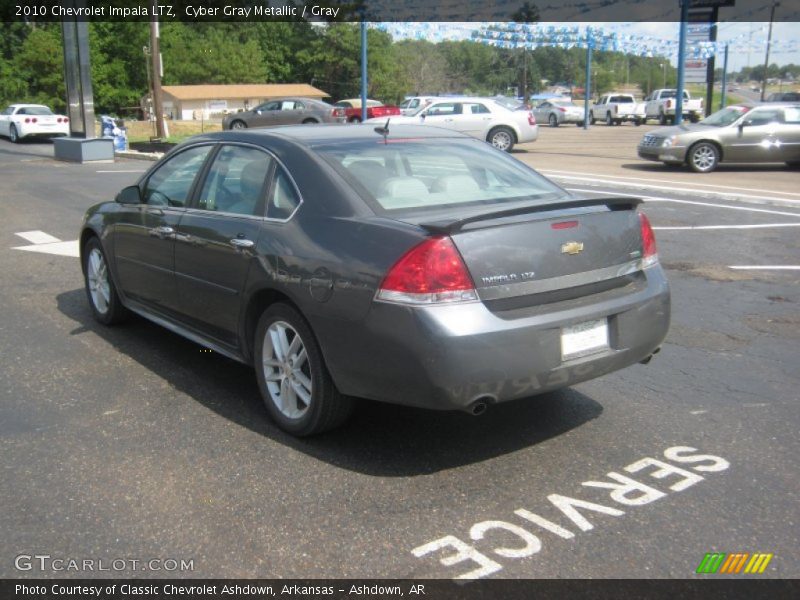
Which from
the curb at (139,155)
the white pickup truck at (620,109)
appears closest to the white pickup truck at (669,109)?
the white pickup truck at (620,109)

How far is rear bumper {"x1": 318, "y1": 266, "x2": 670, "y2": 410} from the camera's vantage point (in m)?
3.53

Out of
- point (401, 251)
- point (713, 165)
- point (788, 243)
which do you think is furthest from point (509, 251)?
point (713, 165)

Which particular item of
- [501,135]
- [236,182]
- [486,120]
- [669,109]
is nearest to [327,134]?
[236,182]

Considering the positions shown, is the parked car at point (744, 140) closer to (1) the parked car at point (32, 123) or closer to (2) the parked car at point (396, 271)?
(2) the parked car at point (396, 271)

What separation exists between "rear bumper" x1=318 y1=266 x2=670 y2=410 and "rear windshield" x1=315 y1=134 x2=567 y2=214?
0.69 meters

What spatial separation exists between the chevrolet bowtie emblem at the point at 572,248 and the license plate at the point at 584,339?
1.12 ft

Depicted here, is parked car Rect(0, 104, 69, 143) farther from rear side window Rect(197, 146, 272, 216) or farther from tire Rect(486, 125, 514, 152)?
rear side window Rect(197, 146, 272, 216)

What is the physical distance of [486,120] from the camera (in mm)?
24438

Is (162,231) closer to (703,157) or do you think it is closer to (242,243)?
(242,243)

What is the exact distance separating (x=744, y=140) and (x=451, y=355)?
1689 centimetres

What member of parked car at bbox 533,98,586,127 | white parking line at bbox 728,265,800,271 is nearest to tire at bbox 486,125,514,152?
white parking line at bbox 728,265,800,271

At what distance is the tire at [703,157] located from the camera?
1817cm
